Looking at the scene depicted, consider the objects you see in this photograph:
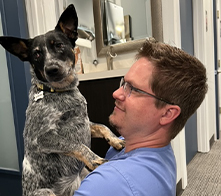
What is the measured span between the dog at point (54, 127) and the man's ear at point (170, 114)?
289 millimetres

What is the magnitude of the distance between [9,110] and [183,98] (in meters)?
1.46

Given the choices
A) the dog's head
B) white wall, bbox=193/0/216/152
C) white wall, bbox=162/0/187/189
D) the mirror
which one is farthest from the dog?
white wall, bbox=193/0/216/152

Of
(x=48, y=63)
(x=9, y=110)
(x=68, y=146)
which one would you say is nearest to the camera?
(x=68, y=146)

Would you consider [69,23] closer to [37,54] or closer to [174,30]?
[37,54]

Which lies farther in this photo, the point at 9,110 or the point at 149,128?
the point at 9,110

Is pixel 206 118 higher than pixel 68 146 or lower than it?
lower

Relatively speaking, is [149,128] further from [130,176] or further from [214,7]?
[214,7]

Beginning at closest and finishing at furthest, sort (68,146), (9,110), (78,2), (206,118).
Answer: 1. (68,146)
2. (9,110)
3. (78,2)
4. (206,118)

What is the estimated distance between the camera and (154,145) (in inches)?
28.4

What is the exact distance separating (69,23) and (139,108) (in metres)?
0.63

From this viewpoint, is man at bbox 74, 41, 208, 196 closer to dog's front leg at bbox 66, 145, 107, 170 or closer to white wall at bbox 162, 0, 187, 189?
dog's front leg at bbox 66, 145, 107, 170

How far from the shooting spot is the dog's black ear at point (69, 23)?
40.8 inches

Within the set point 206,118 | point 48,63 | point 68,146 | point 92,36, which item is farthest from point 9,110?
point 206,118

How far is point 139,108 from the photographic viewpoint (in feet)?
2.35
